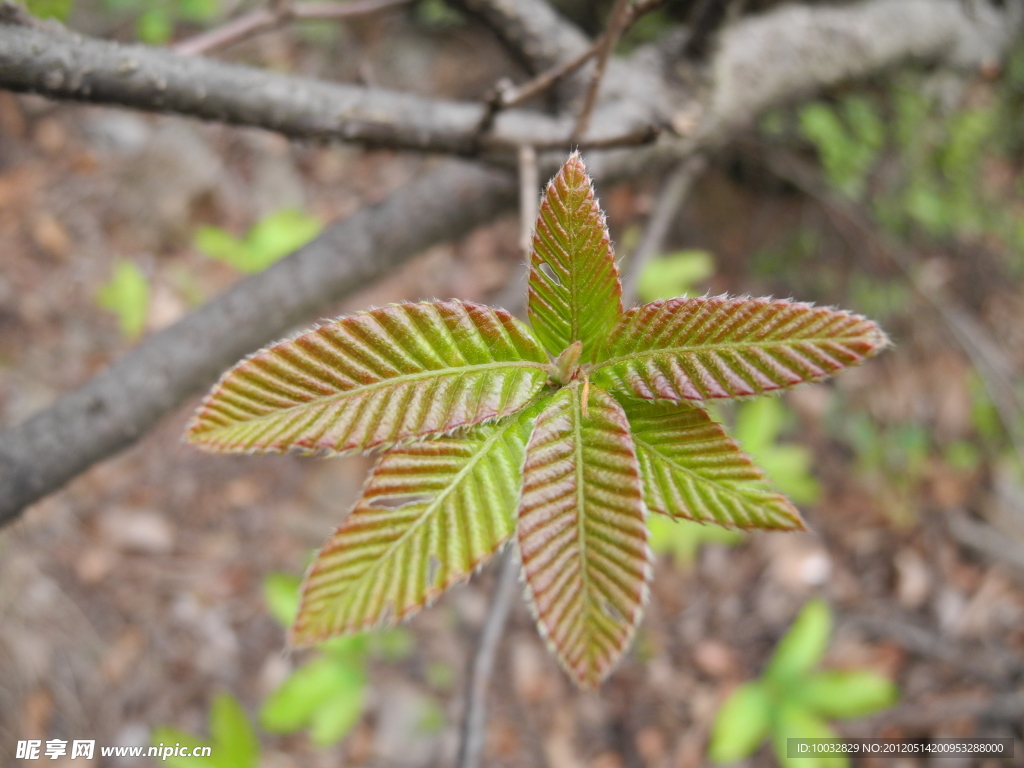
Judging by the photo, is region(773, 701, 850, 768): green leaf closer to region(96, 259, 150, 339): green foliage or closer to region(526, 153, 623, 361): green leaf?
region(526, 153, 623, 361): green leaf

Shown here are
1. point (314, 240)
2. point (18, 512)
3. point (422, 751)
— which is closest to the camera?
point (18, 512)

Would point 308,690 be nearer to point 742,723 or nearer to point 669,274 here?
point 742,723

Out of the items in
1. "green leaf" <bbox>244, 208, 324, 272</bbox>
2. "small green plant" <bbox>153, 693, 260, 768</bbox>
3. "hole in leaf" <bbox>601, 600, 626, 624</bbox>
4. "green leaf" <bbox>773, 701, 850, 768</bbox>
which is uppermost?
"green leaf" <bbox>244, 208, 324, 272</bbox>

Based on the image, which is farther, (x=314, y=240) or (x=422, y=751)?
(x=422, y=751)

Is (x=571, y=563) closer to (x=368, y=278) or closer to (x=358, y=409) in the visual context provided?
(x=358, y=409)

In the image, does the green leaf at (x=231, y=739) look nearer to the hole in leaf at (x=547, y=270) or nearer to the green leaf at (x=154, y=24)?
the hole in leaf at (x=547, y=270)

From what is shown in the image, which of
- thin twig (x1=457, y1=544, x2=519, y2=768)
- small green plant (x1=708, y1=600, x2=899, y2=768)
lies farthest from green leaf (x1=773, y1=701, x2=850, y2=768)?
thin twig (x1=457, y1=544, x2=519, y2=768)

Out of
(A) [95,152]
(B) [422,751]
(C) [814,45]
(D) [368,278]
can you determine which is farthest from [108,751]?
(C) [814,45]
